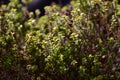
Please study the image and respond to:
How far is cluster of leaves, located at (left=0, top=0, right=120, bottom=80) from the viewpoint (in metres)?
4.90

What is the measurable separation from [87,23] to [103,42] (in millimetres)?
434

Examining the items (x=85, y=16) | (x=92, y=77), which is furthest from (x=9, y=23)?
(x=92, y=77)

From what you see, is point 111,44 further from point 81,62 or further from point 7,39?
point 7,39

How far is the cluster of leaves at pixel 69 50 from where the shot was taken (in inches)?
193

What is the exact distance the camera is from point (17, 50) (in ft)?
17.2

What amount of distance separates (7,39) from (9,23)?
15.2 inches

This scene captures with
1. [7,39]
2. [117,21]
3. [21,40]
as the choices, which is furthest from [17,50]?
[117,21]

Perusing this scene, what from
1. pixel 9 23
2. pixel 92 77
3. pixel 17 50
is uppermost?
pixel 9 23

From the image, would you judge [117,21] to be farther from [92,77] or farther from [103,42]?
[92,77]

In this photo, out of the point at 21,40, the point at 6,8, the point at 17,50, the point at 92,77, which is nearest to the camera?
the point at 92,77

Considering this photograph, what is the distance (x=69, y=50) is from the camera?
4.98 meters

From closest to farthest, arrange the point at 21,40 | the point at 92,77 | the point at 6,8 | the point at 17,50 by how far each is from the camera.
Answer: the point at 92,77 < the point at 17,50 < the point at 21,40 < the point at 6,8

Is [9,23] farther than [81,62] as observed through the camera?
Yes

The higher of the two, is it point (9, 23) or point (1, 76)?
point (9, 23)
